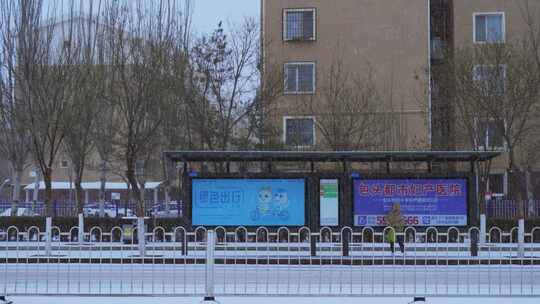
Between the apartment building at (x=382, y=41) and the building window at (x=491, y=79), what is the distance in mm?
6742

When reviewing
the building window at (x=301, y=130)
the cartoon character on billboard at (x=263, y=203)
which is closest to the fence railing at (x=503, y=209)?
the building window at (x=301, y=130)

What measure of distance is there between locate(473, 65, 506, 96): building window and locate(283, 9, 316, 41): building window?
12184 mm

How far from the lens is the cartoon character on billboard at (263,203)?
87.9 feet

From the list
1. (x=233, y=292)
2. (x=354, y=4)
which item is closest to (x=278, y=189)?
(x=233, y=292)

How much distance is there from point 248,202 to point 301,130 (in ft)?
40.4

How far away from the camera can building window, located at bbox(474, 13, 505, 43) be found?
41375mm

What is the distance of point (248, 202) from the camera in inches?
1054

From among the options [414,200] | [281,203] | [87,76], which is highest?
[87,76]

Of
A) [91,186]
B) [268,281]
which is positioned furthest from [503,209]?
[91,186]

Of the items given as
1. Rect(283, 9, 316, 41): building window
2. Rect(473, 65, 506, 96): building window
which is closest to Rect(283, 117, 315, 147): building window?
Rect(283, 9, 316, 41): building window

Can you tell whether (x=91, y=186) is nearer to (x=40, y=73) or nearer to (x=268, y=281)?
(x=40, y=73)

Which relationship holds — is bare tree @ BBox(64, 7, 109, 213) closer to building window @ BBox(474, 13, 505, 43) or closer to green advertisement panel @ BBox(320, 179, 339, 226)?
green advertisement panel @ BBox(320, 179, 339, 226)

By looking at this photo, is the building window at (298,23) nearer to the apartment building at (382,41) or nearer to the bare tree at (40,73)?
the apartment building at (382,41)
